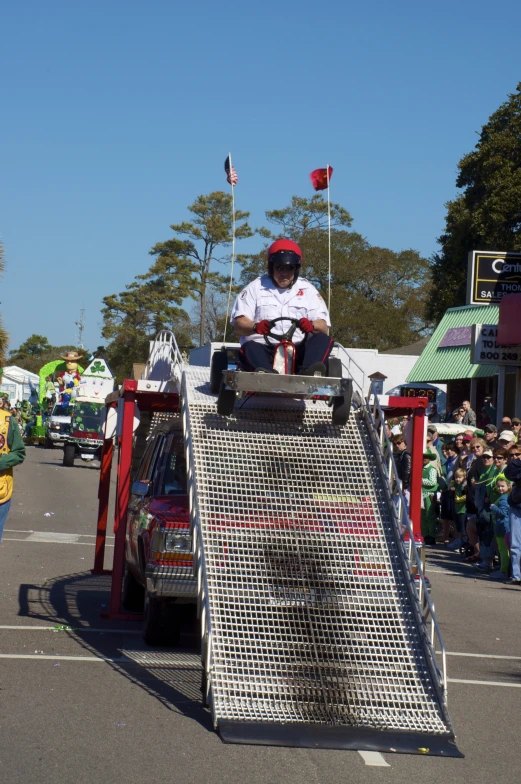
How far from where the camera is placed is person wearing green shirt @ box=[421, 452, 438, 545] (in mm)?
18828

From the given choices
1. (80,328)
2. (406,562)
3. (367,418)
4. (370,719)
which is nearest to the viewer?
(370,719)

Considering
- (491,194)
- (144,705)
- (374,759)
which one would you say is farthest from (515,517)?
(491,194)

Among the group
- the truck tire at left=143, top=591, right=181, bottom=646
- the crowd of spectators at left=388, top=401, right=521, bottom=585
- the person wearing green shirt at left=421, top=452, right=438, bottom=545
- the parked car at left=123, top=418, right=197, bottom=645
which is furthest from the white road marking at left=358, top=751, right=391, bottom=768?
the person wearing green shirt at left=421, top=452, right=438, bottom=545

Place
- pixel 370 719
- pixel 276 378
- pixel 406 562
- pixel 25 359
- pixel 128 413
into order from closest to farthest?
pixel 370 719, pixel 406 562, pixel 276 378, pixel 128 413, pixel 25 359

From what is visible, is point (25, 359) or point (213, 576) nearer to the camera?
point (213, 576)

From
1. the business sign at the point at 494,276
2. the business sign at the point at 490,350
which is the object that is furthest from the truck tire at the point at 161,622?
the business sign at the point at 494,276

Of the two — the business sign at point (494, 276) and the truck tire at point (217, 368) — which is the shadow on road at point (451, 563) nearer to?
the truck tire at point (217, 368)

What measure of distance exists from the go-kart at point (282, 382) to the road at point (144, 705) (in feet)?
7.28

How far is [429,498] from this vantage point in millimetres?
19797

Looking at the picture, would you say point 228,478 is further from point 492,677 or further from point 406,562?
→ point 492,677

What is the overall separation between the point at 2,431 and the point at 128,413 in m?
1.46

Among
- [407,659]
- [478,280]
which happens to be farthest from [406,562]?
[478,280]

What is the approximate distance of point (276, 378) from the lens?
833 cm

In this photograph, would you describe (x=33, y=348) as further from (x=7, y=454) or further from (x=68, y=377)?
(x=7, y=454)
